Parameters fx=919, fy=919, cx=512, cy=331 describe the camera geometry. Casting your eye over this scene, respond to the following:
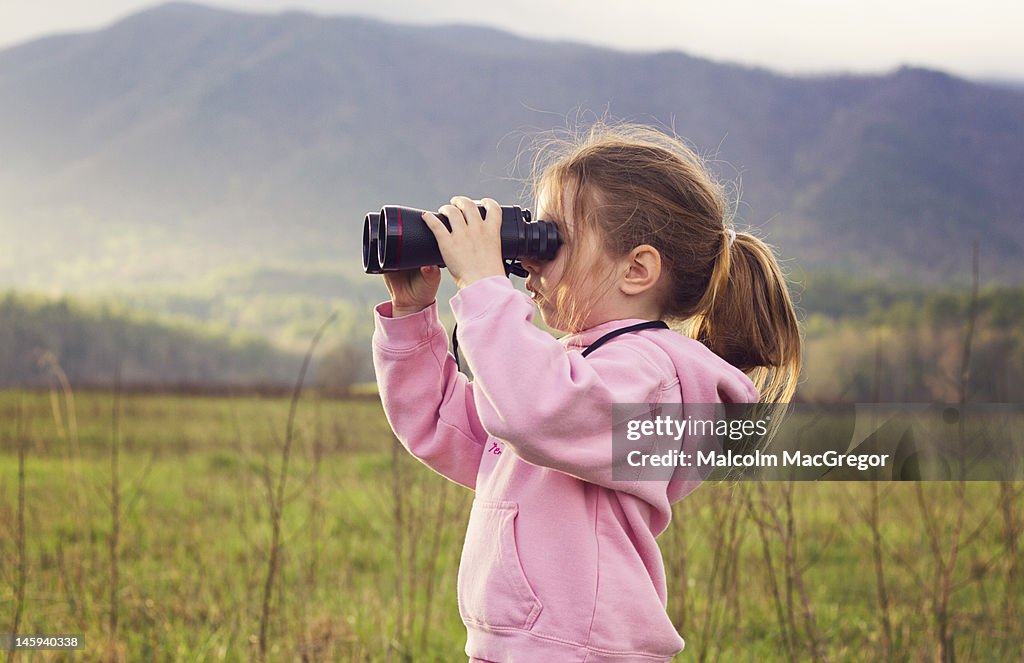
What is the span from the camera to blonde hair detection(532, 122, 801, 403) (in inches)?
62.4

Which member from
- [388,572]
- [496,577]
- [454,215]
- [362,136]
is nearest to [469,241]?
[454,215]

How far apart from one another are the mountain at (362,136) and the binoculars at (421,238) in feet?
264

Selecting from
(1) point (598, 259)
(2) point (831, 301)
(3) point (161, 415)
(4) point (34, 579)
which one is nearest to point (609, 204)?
(1) point (598, 259)

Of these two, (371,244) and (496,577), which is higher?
(371,244)

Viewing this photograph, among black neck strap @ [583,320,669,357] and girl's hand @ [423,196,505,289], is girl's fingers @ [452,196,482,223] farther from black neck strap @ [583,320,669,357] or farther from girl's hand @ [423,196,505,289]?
black neck strap @ [583,320,669,357]

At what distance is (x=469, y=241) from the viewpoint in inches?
58.3

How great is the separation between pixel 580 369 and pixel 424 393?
46cm

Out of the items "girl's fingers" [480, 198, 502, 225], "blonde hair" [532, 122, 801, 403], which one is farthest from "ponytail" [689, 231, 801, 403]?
"girl's fingers" [480, 198, 502, 225]

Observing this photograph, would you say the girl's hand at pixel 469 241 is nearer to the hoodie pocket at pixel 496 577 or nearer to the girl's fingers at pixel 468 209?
the girl's fingers at pixel 468 209

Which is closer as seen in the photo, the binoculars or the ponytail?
the binoculars

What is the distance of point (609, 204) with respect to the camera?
A: 1584 millimetres

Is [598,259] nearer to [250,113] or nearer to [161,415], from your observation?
[161,415]

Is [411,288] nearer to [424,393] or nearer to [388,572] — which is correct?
[424,393]

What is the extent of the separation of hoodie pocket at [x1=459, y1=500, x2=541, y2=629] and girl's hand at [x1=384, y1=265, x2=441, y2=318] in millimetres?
401
